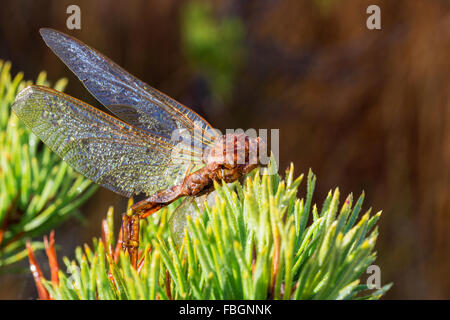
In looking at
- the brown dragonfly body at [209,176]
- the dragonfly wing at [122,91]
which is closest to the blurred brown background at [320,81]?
the dragonfly wing at [122,91]

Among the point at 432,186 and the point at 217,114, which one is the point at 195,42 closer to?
the point at 217,114

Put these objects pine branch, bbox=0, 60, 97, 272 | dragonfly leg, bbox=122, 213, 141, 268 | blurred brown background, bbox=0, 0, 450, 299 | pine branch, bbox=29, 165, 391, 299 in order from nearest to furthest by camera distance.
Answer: pine branch, bbox=29, 165, 391, 299
dragonfly leg, bbox=122, 213, 141, 268
pine branch, bbox=0, 60, 97, 272
blurred brown background, bbox=0, 0, 450, 299

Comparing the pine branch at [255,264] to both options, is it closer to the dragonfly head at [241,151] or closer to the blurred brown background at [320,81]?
the dragonfly head at [241,151]

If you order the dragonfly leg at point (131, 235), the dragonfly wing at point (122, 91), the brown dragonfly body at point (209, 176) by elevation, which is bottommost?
the dragonfly leg at point (131, 235)

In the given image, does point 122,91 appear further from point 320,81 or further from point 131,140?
point 320,81

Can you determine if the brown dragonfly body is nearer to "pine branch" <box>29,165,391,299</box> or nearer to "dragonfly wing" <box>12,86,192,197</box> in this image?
"dragonfly wing" <box>12,86,192,197</box>

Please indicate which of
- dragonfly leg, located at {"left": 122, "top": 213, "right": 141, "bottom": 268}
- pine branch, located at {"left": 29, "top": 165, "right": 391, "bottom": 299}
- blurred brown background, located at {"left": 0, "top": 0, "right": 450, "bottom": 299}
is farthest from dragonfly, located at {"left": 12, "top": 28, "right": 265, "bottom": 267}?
blurred brown background, located at {"left": 0, "top": 0, "right": 450, "bottom": 299}
